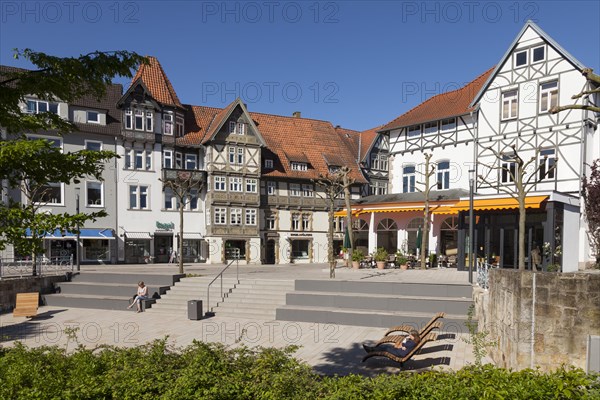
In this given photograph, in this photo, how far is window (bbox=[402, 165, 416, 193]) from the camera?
30.3 m

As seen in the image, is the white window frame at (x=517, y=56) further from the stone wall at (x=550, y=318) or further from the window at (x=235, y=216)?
the window at (x=235, y=216)

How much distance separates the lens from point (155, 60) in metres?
36.6

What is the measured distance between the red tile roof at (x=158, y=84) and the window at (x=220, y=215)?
9.39m

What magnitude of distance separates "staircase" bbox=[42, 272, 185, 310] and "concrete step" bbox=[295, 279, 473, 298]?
654cm

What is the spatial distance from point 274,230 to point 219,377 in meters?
31.3

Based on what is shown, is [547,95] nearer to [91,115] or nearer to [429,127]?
[429,127]

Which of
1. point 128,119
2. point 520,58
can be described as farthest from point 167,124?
point 520,58

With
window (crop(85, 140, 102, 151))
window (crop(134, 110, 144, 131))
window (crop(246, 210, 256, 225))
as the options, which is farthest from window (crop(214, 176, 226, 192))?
window (crop(85, 140, 102, 151))

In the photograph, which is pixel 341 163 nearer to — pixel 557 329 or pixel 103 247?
pixel 103 247

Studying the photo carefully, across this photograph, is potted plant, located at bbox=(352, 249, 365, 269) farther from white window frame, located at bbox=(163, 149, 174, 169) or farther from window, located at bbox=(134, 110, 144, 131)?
window, located at bbox=(134, 110, 144, 131)

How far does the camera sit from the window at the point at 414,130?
30.0 m

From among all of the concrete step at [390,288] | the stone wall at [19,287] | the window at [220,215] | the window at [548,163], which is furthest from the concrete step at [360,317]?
the window at [220,215]

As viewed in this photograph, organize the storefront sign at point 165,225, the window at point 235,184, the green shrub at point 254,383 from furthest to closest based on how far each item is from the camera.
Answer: the window at point 235,184 < the storefront sign at point 165,225 < the green shrub at point 254,383

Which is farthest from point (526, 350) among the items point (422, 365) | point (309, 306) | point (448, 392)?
point (309, 306)
